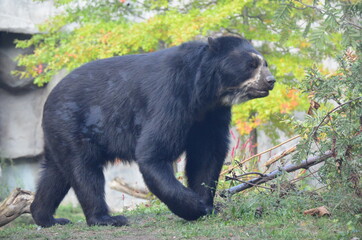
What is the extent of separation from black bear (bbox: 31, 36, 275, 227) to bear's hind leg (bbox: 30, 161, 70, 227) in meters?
0.01

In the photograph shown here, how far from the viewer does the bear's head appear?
502 cm

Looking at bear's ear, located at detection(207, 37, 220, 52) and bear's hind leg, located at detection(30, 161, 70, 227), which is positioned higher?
bear's ear, located at detection(207, 37, 220, 52)

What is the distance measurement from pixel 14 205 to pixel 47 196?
1.58ft

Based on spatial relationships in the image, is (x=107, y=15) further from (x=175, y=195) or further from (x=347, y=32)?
(x=347, y=32)

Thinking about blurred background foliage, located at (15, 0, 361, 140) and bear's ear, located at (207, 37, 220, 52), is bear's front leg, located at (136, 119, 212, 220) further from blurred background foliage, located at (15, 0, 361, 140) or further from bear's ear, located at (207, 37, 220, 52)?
blurred background foliage, located at (15, 0, 361, 140)

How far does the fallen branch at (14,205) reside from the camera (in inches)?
232

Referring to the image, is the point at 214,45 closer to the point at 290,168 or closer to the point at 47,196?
the point at 290,168

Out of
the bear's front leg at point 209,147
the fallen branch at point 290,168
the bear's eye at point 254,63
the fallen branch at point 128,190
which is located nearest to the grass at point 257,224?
the fallen branch at point 290,168

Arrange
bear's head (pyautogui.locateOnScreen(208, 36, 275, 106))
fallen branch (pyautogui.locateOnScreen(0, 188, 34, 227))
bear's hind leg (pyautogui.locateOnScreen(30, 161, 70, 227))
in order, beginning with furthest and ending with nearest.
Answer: fallen branch (pyautogui.locateOnScreen(0, 188, 34, 227)), bear's hind leg (pyautogui.locateOnScreen(30, 161, 70, 227)), bear's head (pyautogui.locateOnScreen(208, 36, 275, 106))

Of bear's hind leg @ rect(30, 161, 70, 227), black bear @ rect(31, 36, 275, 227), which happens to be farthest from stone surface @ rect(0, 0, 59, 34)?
black bear @ rect(31, 36, 275, 227)

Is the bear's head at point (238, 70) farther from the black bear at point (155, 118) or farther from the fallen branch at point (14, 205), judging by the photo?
the fallen branch at point (14, 205)

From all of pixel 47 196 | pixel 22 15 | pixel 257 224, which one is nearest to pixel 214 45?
pixel 257 224

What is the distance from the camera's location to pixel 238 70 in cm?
507

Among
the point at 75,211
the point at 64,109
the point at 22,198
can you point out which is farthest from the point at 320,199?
the point at 75,211
